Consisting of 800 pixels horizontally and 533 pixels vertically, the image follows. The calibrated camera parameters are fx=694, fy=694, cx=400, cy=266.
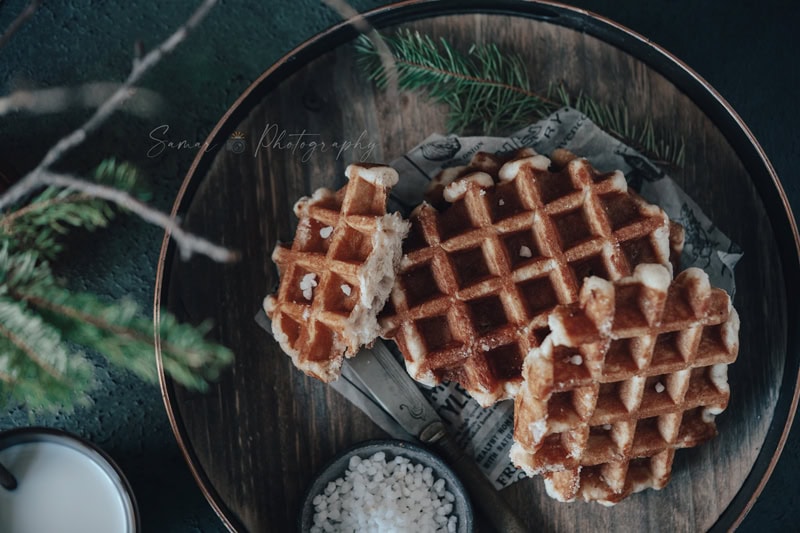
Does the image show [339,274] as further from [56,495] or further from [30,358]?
[56,495]

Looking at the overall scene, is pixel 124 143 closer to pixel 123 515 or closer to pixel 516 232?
pixel 123 515

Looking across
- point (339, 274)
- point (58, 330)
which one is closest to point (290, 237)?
point (339, 274)

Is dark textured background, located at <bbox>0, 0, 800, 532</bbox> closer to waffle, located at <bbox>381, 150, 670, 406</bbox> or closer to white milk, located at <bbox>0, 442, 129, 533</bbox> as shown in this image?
white milk, located at <bbox>0, 442, 129, 533</bbox>

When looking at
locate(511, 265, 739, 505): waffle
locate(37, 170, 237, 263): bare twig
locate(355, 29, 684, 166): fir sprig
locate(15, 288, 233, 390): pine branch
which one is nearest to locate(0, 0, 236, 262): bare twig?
locate(37, 170, 237, 263): bare twig

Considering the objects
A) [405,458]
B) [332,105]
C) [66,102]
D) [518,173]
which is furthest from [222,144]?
[405,458]

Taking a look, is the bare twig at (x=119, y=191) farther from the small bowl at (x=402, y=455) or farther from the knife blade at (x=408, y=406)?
the small bowl at (x=402, y=455)

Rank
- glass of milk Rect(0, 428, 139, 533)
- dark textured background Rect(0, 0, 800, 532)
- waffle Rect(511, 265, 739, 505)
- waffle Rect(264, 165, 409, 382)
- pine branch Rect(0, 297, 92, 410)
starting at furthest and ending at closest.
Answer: dark textured background Rect(0, 0, 800, 532) → glass of milk Rect(0, 428, 139, 533) → waffle Rect(264, 165, 409, 382) → waffle Rect(511, 265, 739, 505) → pine branch Rect(0, 297, 92, 410)
